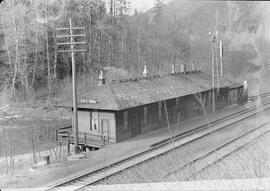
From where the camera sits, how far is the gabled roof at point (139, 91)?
14695mm

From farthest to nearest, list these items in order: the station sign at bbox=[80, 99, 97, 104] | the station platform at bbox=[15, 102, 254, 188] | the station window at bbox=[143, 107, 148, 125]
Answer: the station window at bbox=[143, 107, 148, 125] < the station sign at bbox=[80, 99, 97, 104] < the station platform at bbox=[15, 102, 254, 188]

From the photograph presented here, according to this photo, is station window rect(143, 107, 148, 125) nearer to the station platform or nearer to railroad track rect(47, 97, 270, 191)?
the station platform

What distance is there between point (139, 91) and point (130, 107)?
2.12 m

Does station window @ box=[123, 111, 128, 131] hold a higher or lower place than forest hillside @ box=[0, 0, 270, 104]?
lower

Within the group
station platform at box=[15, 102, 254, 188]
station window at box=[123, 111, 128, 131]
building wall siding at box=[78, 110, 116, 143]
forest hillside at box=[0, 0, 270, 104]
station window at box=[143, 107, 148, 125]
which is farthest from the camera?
forest hillside at box=[0, 0, 270, 104]

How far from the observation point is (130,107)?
14367mm

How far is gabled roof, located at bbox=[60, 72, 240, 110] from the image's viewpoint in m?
14.7

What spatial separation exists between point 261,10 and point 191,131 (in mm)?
12194

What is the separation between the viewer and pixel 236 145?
6.77 m

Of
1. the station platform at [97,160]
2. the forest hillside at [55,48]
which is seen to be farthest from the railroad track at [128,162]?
the forest hillside at [55,48]

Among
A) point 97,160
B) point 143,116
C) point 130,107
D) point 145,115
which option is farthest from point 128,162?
point 145,115

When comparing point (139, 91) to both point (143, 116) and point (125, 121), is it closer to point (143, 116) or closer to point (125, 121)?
point (143, 116)

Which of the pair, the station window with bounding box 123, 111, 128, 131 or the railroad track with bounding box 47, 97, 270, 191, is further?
the station window with bounding box 123, 111, 128, 131

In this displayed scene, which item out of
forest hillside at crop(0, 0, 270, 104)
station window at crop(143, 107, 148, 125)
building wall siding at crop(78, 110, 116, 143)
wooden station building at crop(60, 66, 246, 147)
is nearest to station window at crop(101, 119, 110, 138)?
wooden station building at crop(60, 66, 246, 147)
